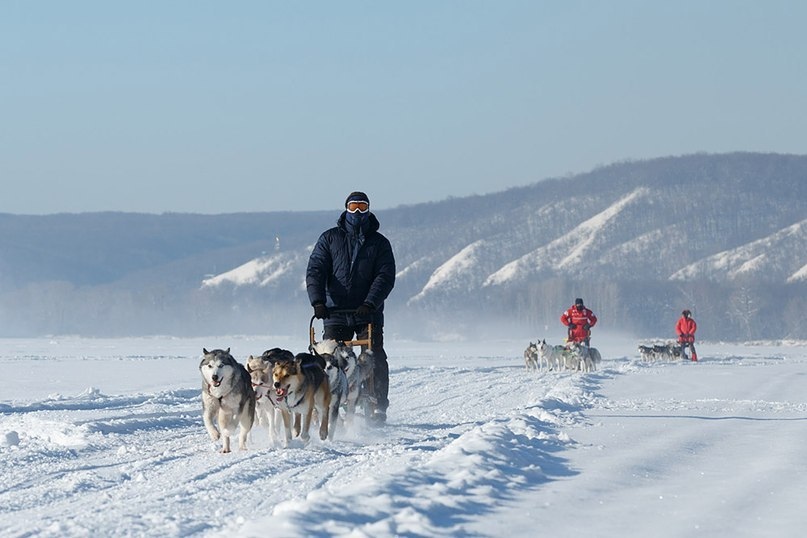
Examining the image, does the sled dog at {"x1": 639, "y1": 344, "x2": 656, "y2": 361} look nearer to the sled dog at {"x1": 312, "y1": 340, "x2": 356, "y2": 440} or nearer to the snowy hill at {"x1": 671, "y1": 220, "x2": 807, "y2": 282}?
the sled dog at {"x1": 312, "y1": 340, "x2": 356, "y2": 440}

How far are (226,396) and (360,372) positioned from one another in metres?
2.03

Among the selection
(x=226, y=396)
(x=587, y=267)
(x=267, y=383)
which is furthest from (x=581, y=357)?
(x=587, y=267)

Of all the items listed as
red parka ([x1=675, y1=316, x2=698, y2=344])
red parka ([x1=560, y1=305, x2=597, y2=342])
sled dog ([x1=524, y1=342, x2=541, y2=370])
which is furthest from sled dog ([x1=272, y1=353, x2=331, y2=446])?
red parka ([x1=675, y1=316, x2=698, y2=344])

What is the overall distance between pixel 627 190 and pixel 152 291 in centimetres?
6671

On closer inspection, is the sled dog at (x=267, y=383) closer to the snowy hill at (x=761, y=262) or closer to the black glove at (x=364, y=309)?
the black glove at (x=364, y=309)

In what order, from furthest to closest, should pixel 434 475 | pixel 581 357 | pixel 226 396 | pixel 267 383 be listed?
pixel 581 357
pixel 267 383
pixel 226 396
pixel 434 475

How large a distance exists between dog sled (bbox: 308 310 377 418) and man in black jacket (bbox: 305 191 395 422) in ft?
0.39

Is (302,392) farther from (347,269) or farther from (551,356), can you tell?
(551,356)

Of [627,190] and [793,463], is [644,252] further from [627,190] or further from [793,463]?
[793,463]

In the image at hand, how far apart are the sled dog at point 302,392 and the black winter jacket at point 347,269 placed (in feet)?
4.59

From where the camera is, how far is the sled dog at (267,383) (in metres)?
8.42

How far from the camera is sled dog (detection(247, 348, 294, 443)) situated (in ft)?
27.6

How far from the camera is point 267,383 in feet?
28.0

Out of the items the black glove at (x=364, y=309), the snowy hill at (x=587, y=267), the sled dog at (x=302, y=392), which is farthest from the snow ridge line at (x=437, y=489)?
the snowy hill at (x=587, y=267)
